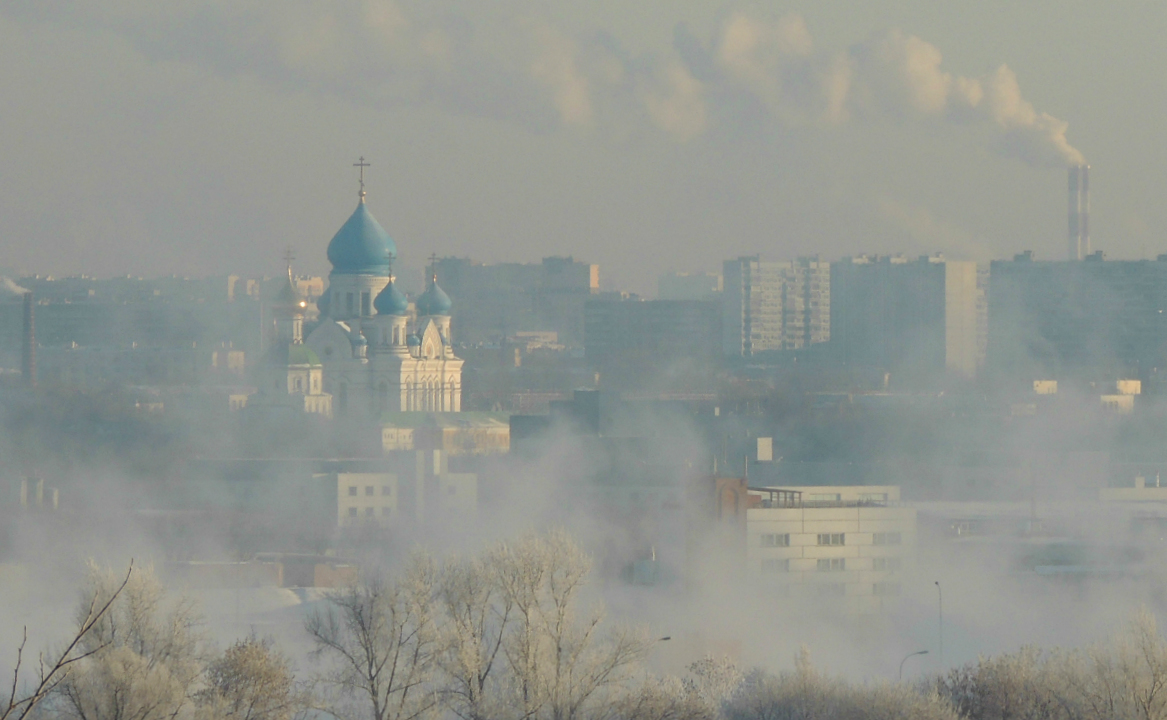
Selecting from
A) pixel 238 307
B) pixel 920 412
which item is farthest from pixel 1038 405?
pixel 238 307

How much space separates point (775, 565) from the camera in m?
33.7

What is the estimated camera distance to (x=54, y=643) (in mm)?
28172

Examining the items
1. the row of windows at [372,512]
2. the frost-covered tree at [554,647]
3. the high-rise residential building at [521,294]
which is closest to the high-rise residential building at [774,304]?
the high-rise residential building at [521,294]

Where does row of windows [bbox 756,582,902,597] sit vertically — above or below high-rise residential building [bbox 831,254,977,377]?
below

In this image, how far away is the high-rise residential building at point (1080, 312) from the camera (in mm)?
84625

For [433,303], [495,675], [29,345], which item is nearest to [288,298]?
[433,303]

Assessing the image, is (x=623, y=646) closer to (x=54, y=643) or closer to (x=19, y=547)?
(x=54, y=643)

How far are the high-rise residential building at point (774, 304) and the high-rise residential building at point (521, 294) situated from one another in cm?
798

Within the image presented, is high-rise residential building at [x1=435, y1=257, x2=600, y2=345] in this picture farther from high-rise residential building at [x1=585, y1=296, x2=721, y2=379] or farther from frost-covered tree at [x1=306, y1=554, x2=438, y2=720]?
frost-covered tree at [x1=306, y1=554, x2=438, y2=720]

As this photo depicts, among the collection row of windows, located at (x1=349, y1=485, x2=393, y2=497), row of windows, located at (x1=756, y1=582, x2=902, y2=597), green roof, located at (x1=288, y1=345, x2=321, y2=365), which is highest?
green roof, located at (x1=288, y1=345, x2=321, y2=365)

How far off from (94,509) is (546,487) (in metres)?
8.08

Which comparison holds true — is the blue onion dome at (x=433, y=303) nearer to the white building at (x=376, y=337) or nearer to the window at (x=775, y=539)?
the white building at (x=376, y=337)

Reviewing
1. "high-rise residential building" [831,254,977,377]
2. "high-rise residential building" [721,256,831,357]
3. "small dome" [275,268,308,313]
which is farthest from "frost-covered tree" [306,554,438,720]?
"high-rise residential building" [721,256,831,357]

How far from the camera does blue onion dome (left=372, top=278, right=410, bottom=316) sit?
6175 centimetres
